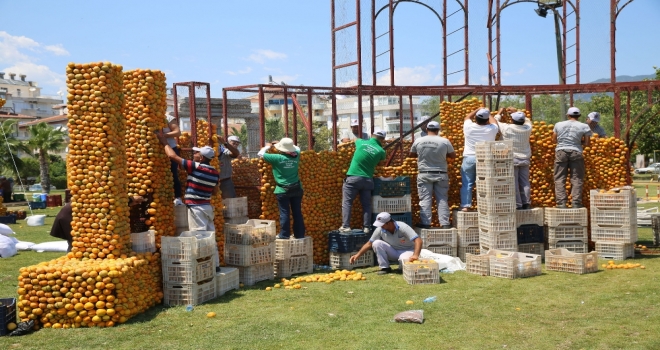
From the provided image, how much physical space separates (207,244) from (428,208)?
15.3 ft

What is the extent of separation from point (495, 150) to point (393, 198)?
2.05 m

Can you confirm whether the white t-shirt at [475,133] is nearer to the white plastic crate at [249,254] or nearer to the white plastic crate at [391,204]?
the white plastic crate at [391,204]

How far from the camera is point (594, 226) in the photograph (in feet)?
39.3

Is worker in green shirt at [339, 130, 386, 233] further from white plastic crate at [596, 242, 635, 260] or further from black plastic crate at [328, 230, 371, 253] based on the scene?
white plastic crate at [596, 242, 635, 260]

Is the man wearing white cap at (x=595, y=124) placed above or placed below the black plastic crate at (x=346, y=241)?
above

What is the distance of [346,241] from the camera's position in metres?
11.3

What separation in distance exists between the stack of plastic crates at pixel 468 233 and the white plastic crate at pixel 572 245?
4.80 feet

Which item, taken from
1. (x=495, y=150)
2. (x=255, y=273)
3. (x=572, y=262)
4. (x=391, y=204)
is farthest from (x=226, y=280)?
(x=572, y=262)

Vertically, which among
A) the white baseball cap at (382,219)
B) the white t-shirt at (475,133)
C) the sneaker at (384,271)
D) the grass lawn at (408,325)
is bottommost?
the grass lawn at (408,325)

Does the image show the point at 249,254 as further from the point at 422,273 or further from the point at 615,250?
the point at 615,250

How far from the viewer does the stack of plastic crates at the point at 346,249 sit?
11.3 metres

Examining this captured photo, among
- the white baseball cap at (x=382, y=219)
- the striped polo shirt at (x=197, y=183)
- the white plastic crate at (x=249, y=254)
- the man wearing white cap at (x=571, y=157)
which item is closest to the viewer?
the striped polo shirt at (x=197, y=183)

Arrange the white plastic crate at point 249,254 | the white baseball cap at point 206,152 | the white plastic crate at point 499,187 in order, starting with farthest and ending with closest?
the white plastic crate at point 499,187
the white plastic crate at point 249,254
the white baseball cap at point 206,152

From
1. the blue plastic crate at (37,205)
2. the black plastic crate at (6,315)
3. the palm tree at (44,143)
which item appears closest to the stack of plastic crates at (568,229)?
the black plastic crate at (6,315)
